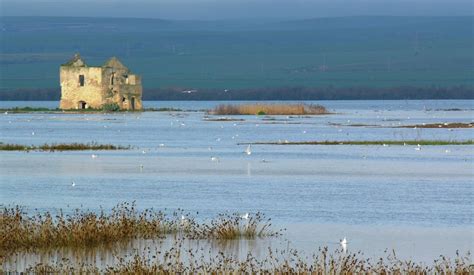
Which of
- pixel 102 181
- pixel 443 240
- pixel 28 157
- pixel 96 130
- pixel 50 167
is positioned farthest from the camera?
pixel 96 130

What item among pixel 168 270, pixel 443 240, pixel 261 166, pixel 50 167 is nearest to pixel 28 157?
pixel 50 167

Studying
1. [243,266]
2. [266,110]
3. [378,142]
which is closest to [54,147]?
[378,142]

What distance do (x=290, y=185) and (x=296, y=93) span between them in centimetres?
15001

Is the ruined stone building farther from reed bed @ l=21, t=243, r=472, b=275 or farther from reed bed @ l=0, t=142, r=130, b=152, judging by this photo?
reed bed @ l=21, t=243, r=472, b=275

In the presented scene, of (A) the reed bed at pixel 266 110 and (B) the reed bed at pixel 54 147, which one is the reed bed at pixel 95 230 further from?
(A) the reed bed at pixel 266 110

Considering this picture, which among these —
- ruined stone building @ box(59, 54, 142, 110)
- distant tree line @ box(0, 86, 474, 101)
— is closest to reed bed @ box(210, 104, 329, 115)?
ruined stone building @ box(59, 54, 142, 110)

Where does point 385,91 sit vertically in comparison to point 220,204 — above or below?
above

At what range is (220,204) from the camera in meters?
29.9

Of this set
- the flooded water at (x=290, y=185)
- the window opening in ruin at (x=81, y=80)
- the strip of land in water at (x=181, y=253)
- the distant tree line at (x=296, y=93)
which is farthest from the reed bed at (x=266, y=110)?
the strip of land in water at (x=181, y=253)

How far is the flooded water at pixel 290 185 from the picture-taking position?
2514 cm

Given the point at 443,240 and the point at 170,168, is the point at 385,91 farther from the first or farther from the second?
the point at 443,240

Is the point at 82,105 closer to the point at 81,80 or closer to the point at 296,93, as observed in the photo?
the point at 81,80

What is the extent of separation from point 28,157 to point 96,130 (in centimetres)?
2618

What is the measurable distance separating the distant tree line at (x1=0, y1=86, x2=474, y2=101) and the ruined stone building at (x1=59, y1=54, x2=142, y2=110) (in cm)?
7538
